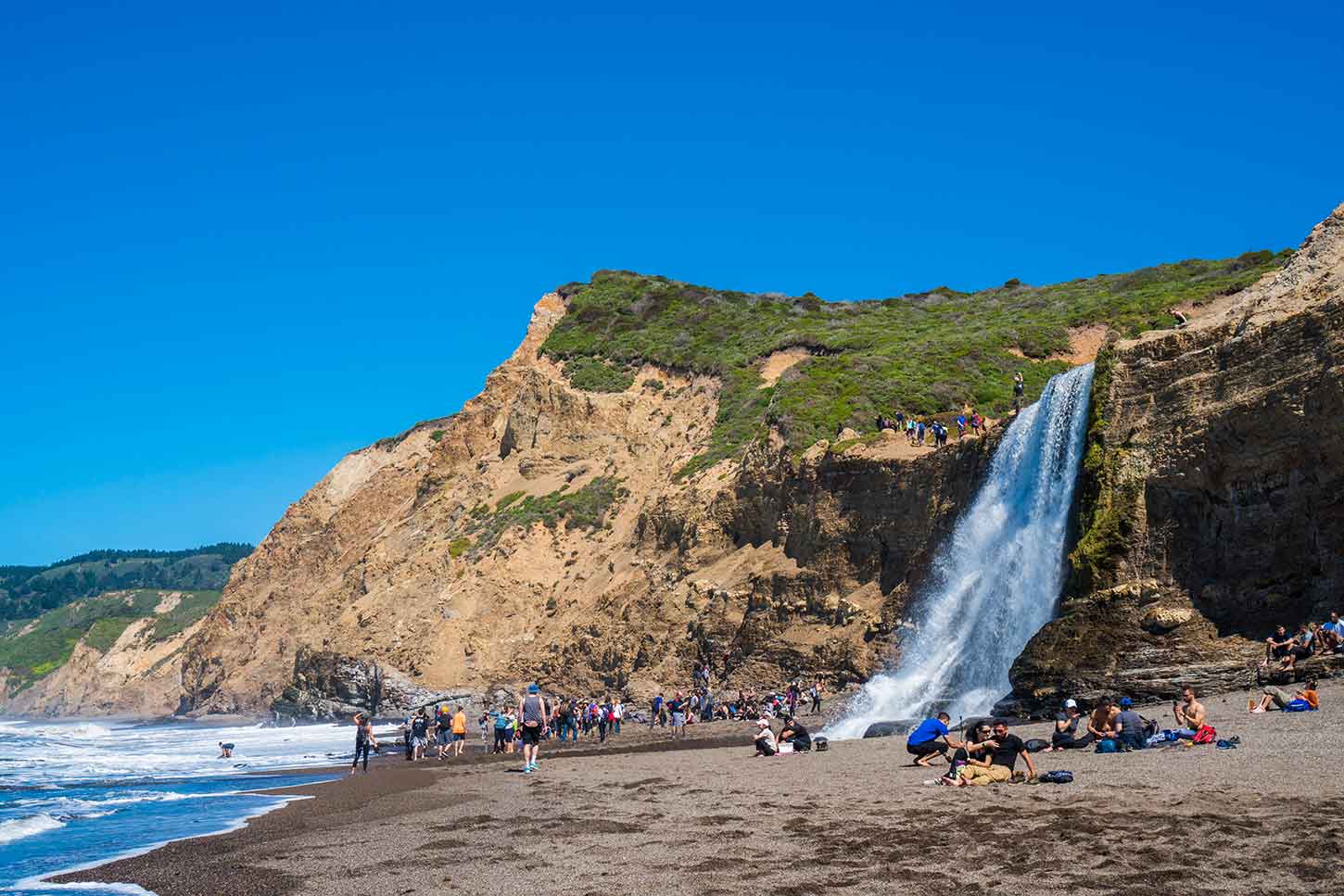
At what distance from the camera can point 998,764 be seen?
1322cm

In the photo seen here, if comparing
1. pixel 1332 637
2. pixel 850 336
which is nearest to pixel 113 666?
pixel 850 336

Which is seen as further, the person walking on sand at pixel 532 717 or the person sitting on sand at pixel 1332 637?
the person walking on sand at pixel 532 717

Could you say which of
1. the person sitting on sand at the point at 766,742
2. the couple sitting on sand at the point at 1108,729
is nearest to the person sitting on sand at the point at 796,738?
the person sitting on sand at the point at 766,742

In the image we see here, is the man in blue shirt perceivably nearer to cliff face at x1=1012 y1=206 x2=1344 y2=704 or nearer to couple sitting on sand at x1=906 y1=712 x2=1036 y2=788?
couple sitting on sand at x1=906 y1=712 x2=1036 y2=788

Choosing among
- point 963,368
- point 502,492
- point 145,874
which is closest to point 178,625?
point 502,492

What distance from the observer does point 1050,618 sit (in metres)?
25.4

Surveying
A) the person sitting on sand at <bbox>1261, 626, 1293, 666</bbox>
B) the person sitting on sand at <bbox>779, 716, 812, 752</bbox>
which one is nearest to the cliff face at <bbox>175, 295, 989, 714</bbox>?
the person sitting on sand at <bbox>779, 716, 812, 752</bbox>

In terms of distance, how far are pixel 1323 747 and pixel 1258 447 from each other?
8733 mm

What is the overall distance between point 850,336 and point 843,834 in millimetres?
48536

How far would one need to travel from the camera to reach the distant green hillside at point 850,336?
45625 millimetres

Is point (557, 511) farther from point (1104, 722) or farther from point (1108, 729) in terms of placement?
point (1108, 729)

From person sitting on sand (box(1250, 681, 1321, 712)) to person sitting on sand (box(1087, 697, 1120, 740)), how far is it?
239cm

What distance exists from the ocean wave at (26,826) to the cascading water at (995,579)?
48.8 ft

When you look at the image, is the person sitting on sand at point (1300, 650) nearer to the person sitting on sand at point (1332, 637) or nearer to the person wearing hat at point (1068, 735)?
the person sitting on sand at point (1332, 637)
